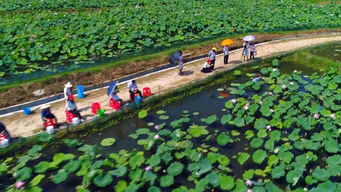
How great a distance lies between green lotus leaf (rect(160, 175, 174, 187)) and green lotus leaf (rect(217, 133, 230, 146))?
2620 mm

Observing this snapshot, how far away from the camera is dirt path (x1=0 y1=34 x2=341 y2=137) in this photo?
1258cm

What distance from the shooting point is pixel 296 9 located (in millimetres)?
34531

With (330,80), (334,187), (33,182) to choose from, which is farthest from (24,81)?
(330,80)

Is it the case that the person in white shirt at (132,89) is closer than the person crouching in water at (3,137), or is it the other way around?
the person crouching in water at (3,137)

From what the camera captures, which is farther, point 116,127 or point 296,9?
point 296,9

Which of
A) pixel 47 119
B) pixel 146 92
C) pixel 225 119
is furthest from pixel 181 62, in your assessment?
pixel 47 119

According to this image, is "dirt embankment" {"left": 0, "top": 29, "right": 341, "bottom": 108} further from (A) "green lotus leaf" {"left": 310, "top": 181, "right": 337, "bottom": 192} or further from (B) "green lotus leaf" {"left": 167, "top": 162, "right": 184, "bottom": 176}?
(A) "green lotus leaf" {"left": 310, "top": 181, "right": 337, "bottom": 192}

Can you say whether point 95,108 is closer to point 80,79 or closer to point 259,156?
point 80,79

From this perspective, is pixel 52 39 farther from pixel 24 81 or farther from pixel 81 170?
pixel 81 170

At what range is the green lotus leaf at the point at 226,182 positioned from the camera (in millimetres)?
8857

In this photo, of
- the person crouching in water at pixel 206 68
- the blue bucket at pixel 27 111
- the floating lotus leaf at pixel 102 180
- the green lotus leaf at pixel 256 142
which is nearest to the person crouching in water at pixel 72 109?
the blue bucket at pixel 27 111

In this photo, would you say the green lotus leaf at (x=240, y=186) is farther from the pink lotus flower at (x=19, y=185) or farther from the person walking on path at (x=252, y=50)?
the person walking on path at (x=252, y=50)

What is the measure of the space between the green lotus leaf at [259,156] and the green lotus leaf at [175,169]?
2.42m

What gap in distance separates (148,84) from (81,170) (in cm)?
765
